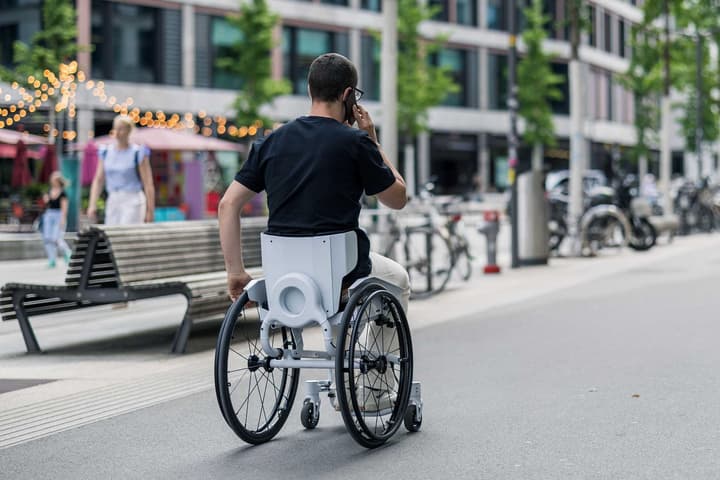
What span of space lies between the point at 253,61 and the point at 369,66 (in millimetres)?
12589

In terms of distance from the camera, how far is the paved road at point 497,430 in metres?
4.97

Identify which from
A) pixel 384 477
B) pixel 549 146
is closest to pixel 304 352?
pixel 384 477

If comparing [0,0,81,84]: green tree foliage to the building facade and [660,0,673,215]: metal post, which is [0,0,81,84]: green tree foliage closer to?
the building facade

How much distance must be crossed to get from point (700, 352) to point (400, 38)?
41.1 meters

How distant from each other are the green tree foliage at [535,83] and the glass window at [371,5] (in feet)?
24.6

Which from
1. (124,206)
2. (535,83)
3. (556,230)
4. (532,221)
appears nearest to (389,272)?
(124,206)

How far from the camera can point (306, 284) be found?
5.17 meters

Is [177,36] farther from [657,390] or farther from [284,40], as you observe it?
[657,390]

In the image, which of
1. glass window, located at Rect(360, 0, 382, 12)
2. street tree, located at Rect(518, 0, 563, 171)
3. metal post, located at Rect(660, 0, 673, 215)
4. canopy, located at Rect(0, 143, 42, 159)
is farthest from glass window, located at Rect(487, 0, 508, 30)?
canopy, located at Rect(0, 143, 42, 159)

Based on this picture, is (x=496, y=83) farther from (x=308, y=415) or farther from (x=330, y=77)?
(x=330, y=77)

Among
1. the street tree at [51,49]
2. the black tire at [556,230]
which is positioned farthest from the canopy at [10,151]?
the black tire at [556,230]

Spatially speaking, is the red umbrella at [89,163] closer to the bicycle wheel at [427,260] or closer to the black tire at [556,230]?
the black tire at [556,230]

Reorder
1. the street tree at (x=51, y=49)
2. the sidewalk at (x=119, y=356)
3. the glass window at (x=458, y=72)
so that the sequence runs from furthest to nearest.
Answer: the glass window at (x=458, y=72)
the street tree at (x=51, y=49)
the sidewalk at (x=119, y=356)

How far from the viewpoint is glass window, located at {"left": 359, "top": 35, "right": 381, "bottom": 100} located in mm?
51188
